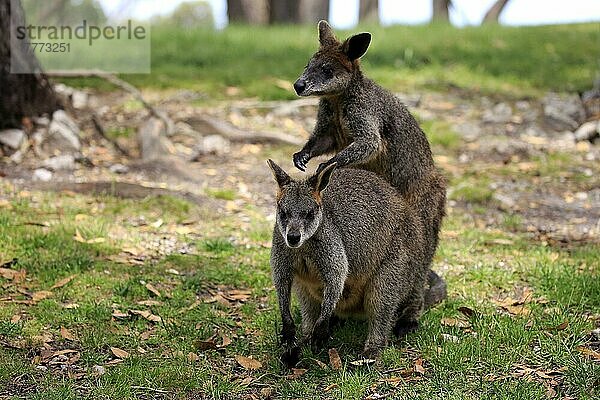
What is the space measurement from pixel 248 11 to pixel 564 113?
804 centimetres

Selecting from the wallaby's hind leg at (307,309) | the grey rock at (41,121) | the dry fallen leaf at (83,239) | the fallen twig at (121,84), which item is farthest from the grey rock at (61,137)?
the wallaby's hind leg at (307,309)

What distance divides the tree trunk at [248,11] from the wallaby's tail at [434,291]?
11828mm

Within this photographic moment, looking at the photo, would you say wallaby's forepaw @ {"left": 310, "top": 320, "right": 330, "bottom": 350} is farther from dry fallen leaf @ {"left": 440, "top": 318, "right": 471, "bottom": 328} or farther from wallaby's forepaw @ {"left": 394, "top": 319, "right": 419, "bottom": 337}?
dry fallen leaf @ {"left": 440, "top": 318, "right": 471, "bottom": 328}

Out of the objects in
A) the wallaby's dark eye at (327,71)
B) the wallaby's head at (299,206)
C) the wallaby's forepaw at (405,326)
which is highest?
the wallaby's dark eye at (327,71)

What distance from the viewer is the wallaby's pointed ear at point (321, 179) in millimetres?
4547

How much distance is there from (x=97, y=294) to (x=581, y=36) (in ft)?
36.5

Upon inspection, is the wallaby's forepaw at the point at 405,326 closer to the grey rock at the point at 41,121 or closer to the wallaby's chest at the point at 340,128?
the wallaby's chest at the point at 340,128

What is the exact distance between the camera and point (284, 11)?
17406 mm

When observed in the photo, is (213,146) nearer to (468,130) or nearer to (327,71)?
(468,130)

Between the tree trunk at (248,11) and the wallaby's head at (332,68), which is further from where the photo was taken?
the tree trunk at (248,11)

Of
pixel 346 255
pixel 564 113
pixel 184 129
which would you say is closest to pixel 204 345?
pixel 346 255

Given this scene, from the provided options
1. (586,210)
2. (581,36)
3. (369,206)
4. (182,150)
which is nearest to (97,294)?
(369,206)

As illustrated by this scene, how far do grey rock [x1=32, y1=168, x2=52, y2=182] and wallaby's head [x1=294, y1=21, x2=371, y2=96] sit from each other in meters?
3.59

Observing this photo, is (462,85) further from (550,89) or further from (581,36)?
(581,36)
